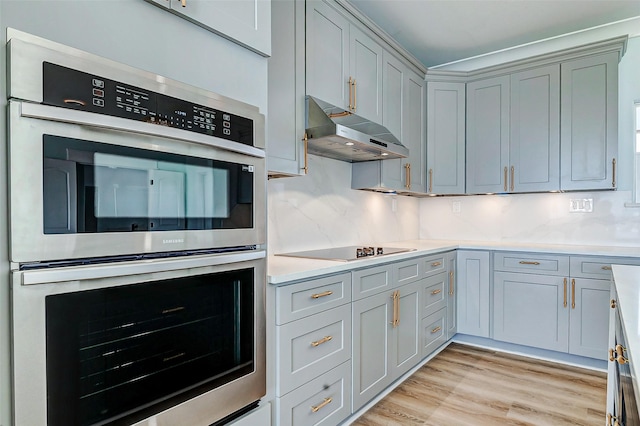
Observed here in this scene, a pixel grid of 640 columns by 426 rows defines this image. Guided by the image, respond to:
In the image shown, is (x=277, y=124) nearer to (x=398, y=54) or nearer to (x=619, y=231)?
(x=398, y=54)

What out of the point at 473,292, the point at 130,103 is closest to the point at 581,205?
the point at 473,292

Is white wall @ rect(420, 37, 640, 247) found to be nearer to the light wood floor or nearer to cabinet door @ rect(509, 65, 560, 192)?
cabinet door @ rect(509, 65, 560, 192)

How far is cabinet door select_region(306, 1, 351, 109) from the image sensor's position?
2201 mm

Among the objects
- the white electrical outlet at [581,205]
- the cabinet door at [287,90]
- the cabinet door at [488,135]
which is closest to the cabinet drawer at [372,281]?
the cabinet door at [287,90]

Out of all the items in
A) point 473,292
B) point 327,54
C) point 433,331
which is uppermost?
point 327,54

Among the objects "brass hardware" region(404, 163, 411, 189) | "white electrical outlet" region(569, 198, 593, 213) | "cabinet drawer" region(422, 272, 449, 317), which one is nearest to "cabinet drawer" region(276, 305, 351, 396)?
"cabinet drawer" region(422, 272, 449, 317)

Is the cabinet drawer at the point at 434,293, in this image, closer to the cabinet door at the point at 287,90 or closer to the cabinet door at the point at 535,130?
the cabinet door at the point at 535,130

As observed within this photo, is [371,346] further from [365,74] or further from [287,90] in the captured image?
[365,74]

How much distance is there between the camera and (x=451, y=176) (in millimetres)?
3719

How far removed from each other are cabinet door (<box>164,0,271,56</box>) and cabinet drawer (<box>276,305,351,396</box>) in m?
1.14

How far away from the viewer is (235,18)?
132 centimetres

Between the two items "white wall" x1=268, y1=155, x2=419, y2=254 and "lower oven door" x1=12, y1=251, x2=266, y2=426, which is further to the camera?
"white wall" x1=268, y1=155, x2=419, y2=254

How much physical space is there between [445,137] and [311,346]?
266cm

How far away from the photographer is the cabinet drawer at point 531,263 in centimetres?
304
